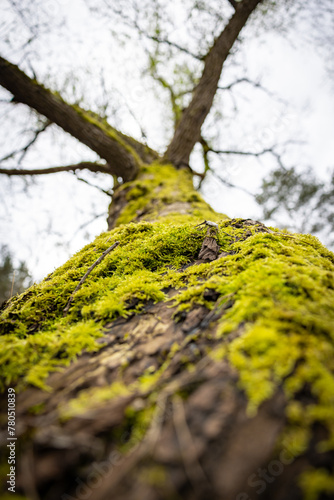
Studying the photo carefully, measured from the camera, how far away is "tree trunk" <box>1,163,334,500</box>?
0.60 meters

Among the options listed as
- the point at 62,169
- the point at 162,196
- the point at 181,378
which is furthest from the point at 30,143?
the point at 181,378

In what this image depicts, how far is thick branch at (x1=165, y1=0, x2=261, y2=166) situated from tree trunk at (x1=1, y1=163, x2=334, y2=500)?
4893 millimetres

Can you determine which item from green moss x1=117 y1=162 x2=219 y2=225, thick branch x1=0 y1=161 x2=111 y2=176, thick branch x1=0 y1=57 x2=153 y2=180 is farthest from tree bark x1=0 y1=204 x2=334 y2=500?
thick branch x1=0 y1=161 x2=111 y2=176

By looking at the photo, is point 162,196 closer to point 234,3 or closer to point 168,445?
point 168,445

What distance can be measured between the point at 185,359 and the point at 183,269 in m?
0.98

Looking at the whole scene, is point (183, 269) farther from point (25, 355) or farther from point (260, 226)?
point (25, 355)

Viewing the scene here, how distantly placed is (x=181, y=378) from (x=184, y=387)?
0.19 ft

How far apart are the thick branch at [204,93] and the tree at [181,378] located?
4.61 metres

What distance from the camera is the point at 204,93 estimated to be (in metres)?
5.84

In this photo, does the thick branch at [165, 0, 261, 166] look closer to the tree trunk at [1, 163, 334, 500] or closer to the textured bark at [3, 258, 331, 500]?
the tree trunk at [1, 163, 334, 500]

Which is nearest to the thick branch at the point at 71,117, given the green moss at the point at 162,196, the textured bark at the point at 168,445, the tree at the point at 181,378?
the green moss at the point at 162,196

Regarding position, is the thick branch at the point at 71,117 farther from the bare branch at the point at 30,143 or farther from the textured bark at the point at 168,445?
the textured bark at the point at 168,445

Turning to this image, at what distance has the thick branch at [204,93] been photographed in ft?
18.7

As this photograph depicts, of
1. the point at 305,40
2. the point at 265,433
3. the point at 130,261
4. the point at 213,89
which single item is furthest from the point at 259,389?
the point at 305,40
